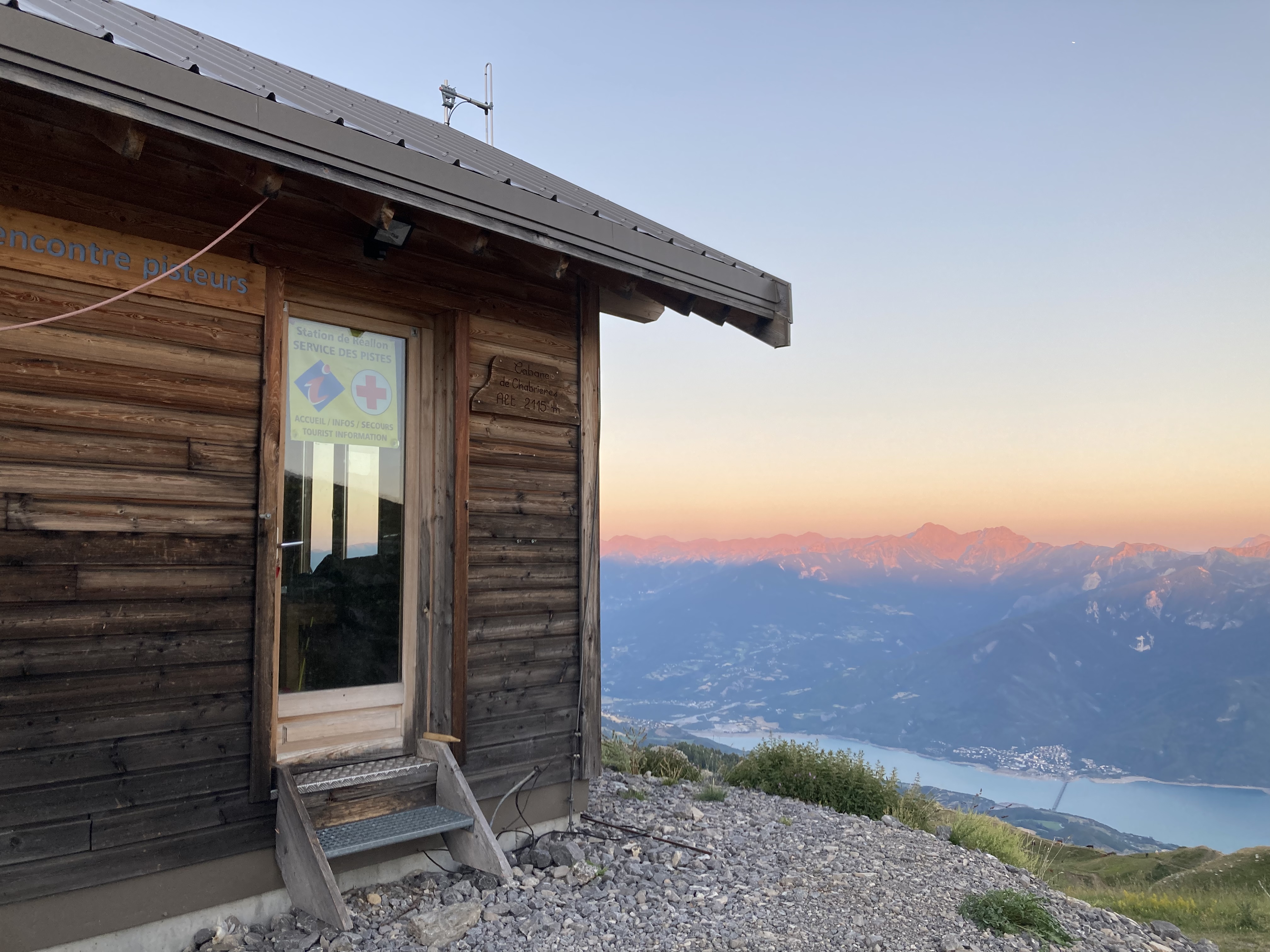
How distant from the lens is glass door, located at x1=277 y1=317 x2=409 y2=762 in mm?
4145

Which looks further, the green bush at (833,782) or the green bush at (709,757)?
the green bush at (709,757)

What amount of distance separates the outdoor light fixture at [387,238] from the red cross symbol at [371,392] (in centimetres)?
66

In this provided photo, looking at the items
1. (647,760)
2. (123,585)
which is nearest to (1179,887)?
(647,760)

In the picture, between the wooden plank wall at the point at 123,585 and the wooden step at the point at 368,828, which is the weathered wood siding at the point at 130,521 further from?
the wooden step at the point at 368,828

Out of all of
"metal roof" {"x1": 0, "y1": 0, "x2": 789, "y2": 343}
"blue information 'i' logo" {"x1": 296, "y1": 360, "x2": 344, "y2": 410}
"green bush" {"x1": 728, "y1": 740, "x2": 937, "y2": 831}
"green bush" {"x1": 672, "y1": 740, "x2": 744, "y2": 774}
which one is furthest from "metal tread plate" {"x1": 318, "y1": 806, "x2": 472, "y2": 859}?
"green bush" {"x1": 672, "y1": 740, "x2": 744, "y2": 774}

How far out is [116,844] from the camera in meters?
3.32

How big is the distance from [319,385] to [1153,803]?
134 meters

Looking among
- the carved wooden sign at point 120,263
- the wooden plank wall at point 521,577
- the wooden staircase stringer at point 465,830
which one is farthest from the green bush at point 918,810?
the carved wooden sign at point 120,263

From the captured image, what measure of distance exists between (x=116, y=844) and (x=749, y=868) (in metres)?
3.36

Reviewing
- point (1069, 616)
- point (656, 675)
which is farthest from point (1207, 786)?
point (656, 675)

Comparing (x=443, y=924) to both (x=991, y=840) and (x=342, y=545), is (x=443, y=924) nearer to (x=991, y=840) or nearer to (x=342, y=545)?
(x=342, y=545)

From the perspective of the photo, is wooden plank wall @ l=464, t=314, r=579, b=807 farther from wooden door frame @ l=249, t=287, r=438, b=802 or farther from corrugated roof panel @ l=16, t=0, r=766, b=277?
corrugated roof panel @ l=16, t=0, r=766, b=277

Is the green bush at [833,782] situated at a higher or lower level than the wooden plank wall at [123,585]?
lower

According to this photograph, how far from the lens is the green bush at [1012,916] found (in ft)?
14.4
